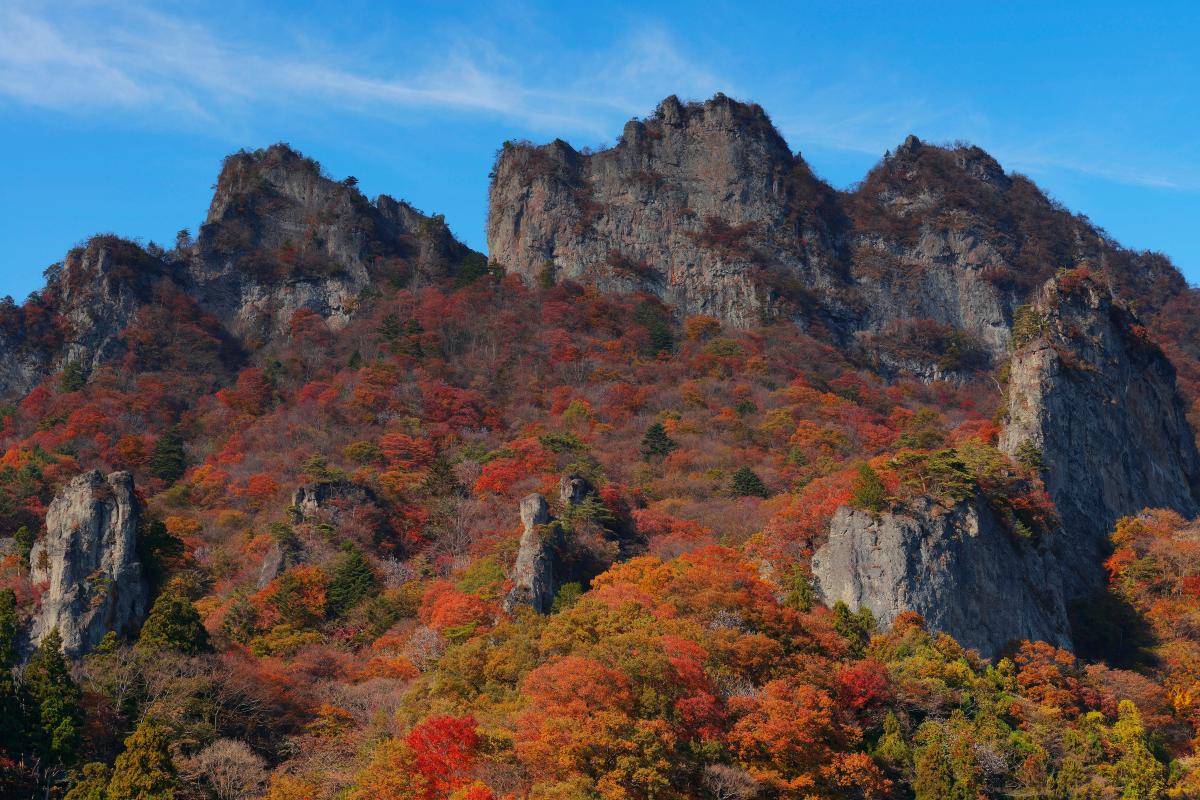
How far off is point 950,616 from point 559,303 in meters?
55.5

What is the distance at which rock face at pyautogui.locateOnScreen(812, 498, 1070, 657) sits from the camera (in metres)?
44.8

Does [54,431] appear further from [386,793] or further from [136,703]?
[386,793]

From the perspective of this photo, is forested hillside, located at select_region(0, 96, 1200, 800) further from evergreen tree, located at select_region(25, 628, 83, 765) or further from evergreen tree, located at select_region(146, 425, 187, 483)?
evergreen tree, located at select_region(146, 425, 187, 483)

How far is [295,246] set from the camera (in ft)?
339

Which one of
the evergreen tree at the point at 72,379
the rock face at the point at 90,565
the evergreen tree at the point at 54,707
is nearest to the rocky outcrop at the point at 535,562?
the rock face at the point at 90,565

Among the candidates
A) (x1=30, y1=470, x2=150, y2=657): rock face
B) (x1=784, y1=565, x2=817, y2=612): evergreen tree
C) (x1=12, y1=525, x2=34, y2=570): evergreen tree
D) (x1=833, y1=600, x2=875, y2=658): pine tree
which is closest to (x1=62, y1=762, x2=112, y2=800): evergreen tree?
(x1=30, y1=470, x2=150, y2=657): rock face

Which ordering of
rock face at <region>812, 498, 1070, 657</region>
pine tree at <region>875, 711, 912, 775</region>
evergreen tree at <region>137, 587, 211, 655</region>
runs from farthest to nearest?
1. rock face at <region>812, 498, 1070, 657</region>
2. evergreen tree at <region>137, 587, 211, 655</region>
3. pine tree at <region>875, 711, 912, 775</region>

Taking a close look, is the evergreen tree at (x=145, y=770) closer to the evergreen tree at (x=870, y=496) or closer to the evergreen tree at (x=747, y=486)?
the evergreen tree at (x=870, y=496)

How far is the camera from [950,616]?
44.8 meters

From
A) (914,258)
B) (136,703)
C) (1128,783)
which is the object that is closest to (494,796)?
(136,703)

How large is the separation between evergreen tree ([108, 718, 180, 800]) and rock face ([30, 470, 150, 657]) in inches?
481

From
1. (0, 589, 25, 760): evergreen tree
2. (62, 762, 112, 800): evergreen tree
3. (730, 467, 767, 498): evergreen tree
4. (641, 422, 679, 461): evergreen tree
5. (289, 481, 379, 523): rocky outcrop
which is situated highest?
(641, 422, 679, 461): evergreen tree

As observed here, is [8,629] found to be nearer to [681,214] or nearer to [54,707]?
[54,707]

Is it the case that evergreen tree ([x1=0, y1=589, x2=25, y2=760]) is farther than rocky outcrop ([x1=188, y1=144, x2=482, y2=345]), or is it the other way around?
rocky outcrop ([x1=188, y1=144, x2=482, y2=345])
